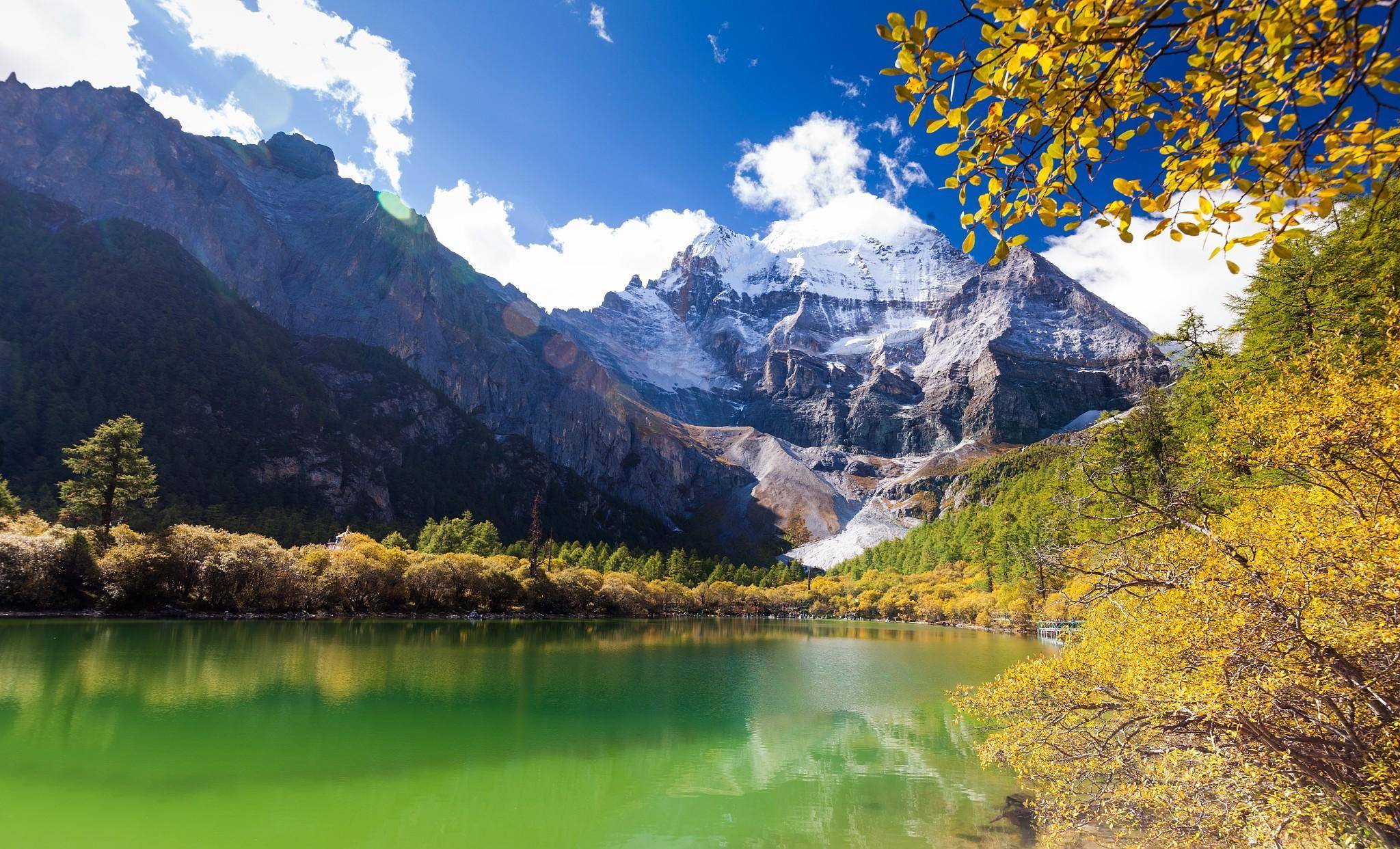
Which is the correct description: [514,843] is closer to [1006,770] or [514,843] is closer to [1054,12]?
[1006,770]

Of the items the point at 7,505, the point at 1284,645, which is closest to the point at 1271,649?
the point at 1284,645

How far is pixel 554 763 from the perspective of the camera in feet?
65.6

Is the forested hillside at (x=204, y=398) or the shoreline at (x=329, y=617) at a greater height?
the forested hillside at (x=204, y=398)

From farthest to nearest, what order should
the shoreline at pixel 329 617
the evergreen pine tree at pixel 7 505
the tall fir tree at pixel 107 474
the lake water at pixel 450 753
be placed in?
the tall fir tree at pixel 107 474, the evergreen pine tree at pixel 7 505, the shoreline at pixel 329 617, the lake water at pixel 450 753

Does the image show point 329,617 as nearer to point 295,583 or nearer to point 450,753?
point 295,583

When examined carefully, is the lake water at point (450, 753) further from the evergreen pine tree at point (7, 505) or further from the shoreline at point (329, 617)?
the evergreen pine tree at point (7, 505)

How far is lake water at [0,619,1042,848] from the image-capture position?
1467cm

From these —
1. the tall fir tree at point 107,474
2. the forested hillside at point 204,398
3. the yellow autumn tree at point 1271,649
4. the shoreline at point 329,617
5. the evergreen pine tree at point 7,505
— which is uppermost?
the forested hillside at point 204,398

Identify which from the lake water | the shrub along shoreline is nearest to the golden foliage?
the lake water

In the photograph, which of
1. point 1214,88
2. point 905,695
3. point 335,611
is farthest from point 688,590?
point 1214,88

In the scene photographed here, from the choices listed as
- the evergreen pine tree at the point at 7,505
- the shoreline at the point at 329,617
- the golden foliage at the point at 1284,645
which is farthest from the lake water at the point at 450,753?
the evergreen pine tree at the point at 7,505

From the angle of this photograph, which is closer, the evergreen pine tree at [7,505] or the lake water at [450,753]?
the lake water at [450,753]

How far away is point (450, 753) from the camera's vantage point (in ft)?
66.0

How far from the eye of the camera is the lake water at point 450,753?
48.1ft
